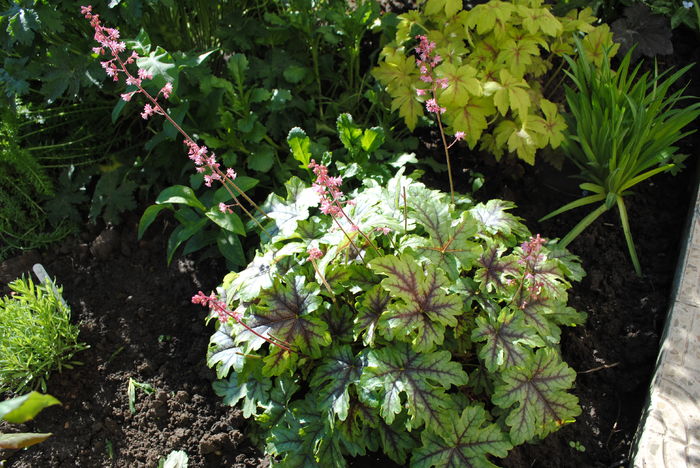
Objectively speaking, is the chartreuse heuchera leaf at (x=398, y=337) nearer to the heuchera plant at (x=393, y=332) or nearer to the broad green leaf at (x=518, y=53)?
the heuchera plant at (x=393, y=332)

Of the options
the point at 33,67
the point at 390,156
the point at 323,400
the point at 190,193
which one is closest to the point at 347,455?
the point at 323,400

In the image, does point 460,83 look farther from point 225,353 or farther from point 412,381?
point 225,353

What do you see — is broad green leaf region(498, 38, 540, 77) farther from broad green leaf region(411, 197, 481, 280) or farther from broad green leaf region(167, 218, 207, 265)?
broad green leaf region(167, 218, 207, 265)

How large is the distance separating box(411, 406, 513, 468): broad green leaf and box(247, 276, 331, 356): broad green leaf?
0.45 m

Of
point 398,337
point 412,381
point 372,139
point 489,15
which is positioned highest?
point 489,15

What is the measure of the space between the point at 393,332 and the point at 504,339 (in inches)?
14.0

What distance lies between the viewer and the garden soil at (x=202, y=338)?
2199 mm

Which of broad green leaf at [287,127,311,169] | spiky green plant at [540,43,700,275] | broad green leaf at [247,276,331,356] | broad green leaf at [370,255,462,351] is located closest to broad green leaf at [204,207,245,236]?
broad green leaf at [287,127,311,169]

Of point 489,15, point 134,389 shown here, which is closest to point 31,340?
point 134,389

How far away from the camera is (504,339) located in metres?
1.82

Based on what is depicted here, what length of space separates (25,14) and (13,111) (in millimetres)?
497

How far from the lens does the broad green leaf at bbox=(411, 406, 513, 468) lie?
176 centimetres

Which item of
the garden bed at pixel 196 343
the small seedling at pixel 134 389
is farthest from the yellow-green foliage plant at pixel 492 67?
the small seedling at pixel 134 389

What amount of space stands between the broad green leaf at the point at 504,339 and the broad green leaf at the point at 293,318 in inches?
19.1
